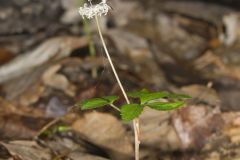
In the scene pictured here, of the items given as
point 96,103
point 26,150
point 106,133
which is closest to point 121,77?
point 106,133

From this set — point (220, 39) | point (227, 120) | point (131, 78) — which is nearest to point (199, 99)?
point (227, 120)

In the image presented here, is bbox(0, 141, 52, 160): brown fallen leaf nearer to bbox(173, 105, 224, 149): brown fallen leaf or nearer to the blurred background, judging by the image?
the blurred background

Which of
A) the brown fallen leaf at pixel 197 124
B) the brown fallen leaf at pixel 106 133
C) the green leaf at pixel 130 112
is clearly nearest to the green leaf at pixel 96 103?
the green leaf at pixel 130 112

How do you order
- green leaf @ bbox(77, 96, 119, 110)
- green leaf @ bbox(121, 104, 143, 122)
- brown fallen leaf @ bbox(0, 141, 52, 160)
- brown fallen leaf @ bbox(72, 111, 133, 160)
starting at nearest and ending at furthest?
green leaf @ bbox(121, 104, 143, 122)
green leaf @ bbox(77, 96, 119, 110)
brown fallen leaf @ bbox(0, 141, 52, 160)
brown fallen leaf @ bbox(72, 111, 133, 160)

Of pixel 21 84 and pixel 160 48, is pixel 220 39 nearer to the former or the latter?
pixel 160 48

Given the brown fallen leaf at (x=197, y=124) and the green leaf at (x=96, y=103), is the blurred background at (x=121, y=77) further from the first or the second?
the green leaf at (x=96, y=103)

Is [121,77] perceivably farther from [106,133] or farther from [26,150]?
[26,150]

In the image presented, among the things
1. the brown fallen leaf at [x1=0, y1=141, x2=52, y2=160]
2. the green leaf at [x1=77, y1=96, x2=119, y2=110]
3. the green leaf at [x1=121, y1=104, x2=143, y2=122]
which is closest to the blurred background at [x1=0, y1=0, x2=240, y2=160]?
the brown fallen leaf at [x1=0, y1=141, x2=52, y2=160]
